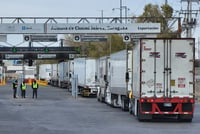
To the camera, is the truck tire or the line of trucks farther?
the truck tire

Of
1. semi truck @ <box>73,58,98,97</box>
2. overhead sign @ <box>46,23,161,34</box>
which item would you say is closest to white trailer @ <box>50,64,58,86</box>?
semi truck @ <box>73,58,98,97</box>

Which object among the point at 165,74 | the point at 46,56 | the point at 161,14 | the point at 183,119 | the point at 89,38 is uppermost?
the point at 161,14

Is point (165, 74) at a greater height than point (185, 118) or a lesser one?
greater

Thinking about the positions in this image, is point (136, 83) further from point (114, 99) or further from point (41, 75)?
point (41, 75)

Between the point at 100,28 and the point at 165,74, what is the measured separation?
86.8 feet

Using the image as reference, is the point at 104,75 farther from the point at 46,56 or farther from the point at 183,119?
the point at 46,56

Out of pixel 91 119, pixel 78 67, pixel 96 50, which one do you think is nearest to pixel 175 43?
pixel 91 119

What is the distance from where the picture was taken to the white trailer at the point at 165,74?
25.3 meters

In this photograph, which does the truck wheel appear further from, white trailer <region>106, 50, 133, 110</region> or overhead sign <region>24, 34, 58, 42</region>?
overhead sign <region>24, 34, 58, 42</region>

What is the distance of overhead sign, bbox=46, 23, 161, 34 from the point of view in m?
51.2

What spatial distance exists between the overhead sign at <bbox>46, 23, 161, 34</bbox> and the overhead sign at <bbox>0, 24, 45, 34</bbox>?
2.53 feet

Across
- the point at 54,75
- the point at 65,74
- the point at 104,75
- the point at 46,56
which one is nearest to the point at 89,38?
the point at 104,75

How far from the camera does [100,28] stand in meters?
51.5

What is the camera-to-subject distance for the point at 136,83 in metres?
26.5
